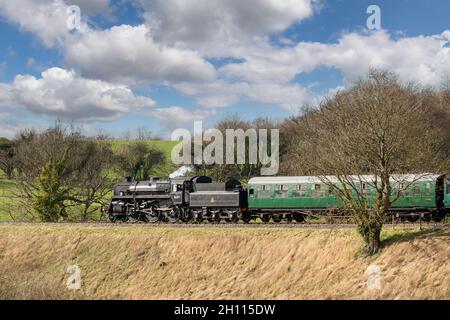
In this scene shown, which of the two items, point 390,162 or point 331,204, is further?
point 331,204

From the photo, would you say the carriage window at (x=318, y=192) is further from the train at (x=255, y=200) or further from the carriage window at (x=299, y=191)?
the carriage window at (x=299, y=191)

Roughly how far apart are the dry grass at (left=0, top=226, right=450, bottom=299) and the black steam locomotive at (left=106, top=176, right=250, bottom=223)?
3856mm

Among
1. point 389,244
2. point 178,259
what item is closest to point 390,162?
point 389,244

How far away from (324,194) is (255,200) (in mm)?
4250

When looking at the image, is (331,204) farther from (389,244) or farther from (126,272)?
(126,272)

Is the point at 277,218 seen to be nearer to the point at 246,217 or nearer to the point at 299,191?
the point at 246,217

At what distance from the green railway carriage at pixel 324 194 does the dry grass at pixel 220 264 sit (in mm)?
3565

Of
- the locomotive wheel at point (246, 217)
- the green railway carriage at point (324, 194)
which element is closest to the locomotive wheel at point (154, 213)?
the locomotive wheel at point (246, 217)

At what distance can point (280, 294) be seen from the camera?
20156 millimetres

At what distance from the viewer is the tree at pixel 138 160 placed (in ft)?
208

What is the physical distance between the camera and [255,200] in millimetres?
28734
